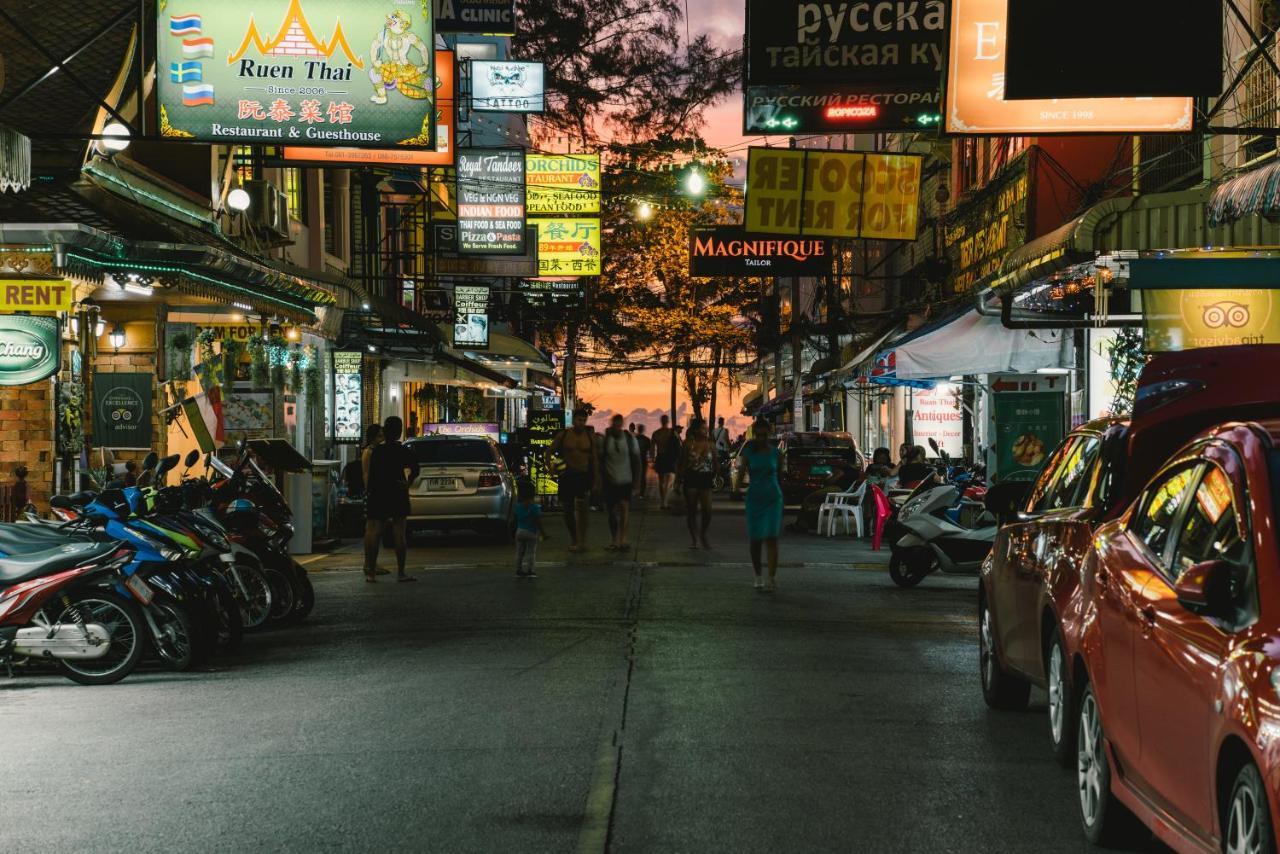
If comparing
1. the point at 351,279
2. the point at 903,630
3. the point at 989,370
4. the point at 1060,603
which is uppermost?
the point at 351,279

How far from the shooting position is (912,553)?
17062 mm

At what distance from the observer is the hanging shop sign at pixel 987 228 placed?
87.5ft

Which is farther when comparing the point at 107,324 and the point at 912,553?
the point at 107,324

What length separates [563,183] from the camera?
31859 mm

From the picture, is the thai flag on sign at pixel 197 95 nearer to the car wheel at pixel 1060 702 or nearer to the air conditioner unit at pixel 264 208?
the air conditioner unit at pixel 264 208

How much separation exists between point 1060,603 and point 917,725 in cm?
171

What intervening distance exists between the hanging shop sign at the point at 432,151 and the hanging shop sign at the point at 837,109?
3628 mm

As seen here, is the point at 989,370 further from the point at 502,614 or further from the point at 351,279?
the point at 351,279

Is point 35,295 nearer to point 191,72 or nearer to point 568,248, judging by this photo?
point 191,72

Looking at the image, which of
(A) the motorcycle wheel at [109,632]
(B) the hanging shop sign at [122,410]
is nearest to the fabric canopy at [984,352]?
(B) the hanging shop sign at [122,410]

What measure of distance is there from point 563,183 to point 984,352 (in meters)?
13.2

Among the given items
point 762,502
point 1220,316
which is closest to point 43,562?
point 762,502

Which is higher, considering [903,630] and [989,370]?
[989,370]

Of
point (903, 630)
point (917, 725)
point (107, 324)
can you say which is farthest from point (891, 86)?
point (917, 725)
